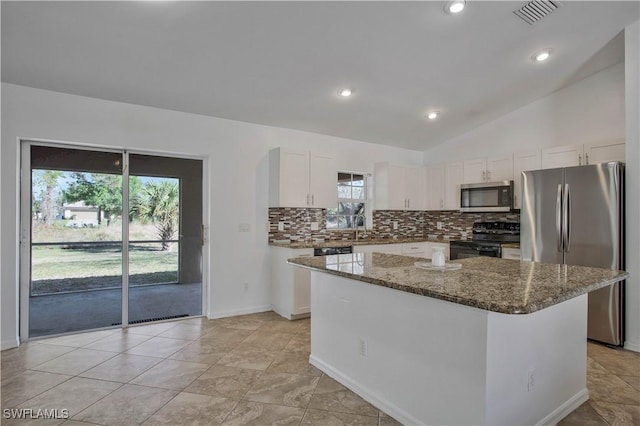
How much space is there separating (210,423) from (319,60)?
2.94 metres

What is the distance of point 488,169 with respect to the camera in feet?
15.7

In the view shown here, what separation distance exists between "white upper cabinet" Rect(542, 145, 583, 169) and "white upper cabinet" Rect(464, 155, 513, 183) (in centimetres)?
45

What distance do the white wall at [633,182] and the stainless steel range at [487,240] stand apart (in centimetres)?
130

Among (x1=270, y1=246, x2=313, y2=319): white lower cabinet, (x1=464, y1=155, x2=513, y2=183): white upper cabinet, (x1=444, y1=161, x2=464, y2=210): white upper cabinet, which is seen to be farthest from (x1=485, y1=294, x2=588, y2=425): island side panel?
(x1=444, y1=161, x2=464, y2=210): white upper cabinet

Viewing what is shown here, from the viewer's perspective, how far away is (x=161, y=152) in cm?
390

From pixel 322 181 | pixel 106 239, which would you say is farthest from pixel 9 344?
pixel 322 181

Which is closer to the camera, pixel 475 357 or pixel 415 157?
pixel 475 357

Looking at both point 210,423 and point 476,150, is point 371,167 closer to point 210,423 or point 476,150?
point 476,150

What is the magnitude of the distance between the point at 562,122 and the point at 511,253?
1803mm

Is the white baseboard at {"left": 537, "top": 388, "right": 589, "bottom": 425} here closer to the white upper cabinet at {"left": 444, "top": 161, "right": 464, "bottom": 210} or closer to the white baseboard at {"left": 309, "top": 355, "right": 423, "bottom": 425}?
the white baseboard at {"left": 309, "top": 355, "right": 423, "bottom": 425}

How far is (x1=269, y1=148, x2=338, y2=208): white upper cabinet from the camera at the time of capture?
425 cm

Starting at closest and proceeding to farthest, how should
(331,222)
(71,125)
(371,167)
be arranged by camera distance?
1. (71,125)
2. (331,222)
3. (371,167)

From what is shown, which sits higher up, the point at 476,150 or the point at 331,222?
the point at 476,150

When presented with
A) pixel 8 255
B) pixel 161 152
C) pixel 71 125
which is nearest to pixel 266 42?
pixel 161 152
